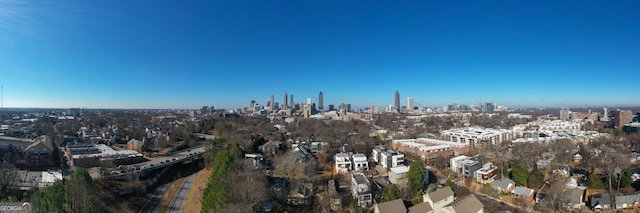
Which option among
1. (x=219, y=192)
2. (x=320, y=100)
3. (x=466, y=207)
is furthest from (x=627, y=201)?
(x=320, y=100)

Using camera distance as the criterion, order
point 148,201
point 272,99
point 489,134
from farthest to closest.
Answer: point 272,99
point 489,134
point 148,201

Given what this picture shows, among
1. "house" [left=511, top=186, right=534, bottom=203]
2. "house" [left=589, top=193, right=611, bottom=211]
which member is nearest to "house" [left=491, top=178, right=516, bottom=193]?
"house" [left=511, top=186, right=534, bottom=203]

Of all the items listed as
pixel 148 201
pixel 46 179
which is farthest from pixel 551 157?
pixel 46 179

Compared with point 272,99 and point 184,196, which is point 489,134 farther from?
point 272,99

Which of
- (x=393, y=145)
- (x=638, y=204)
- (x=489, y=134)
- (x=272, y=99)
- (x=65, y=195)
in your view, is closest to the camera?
(x=65, y=195)

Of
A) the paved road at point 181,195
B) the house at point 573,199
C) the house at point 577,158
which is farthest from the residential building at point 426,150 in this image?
the paved road at point 181,195
